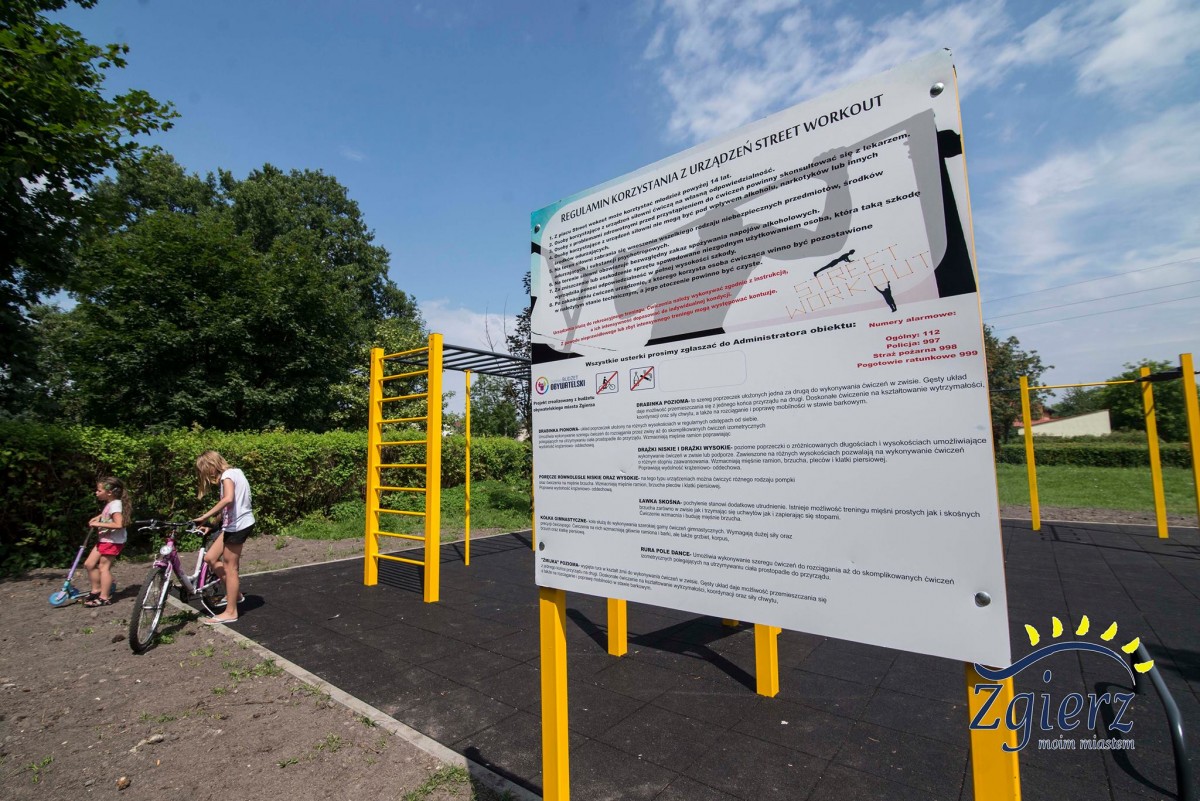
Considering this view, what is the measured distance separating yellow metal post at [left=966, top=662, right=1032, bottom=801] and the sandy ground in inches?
81.4

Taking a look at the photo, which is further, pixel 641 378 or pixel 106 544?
pixel 106 544

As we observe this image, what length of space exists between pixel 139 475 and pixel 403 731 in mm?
7341

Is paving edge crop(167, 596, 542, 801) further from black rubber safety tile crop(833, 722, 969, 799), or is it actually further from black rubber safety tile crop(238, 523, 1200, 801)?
black rubber safety tile crop(833, 722, 969, 799)

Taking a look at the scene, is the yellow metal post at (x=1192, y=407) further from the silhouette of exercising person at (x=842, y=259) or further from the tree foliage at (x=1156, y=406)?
the tree foliage at (x=1156, y=406)

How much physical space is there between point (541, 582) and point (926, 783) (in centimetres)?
211

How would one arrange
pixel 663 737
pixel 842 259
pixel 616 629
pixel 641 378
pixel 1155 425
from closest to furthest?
pixel 842 259 → pixel 641 378 → pixel 663 737 → pixel 616 629 → pixel 1155 425

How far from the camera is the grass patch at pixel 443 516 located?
1018 centimetres

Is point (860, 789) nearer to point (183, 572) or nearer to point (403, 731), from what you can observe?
point (403, 731)

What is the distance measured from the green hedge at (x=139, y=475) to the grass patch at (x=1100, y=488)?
684 inches

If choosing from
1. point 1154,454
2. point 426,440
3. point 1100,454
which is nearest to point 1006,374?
point 1100,454

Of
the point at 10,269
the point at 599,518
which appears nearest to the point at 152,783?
the point at 599,518

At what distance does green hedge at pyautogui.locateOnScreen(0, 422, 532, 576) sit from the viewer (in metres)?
6.75

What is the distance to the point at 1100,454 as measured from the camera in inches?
1014

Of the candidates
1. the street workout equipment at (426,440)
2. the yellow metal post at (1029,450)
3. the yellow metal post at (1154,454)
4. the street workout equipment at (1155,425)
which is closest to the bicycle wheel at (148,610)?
the street workout equipment at (426,440)
